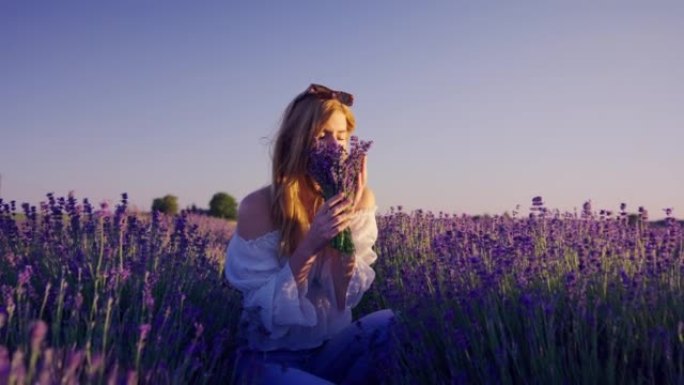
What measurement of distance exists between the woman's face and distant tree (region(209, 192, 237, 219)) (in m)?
15.1

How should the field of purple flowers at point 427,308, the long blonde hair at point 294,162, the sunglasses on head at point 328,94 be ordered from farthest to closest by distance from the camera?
the sunglasses on head at point 328,94 < the long blonde hair at point 294,162 < the field of purple flowers at point 427,308

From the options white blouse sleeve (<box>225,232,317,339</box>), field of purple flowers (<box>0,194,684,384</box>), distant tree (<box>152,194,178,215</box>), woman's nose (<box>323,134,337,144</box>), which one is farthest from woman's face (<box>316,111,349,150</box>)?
distant tree (<box>152,194,178,215</box>)

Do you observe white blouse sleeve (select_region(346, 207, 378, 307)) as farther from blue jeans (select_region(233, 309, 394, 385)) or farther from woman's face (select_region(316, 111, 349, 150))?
woman's face (select_region(316, 111, 349, 150))

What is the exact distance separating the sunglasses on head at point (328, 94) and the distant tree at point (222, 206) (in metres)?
15.0

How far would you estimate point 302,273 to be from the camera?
3.24 metres

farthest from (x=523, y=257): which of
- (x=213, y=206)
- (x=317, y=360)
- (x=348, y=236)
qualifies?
(x=213, y=206)

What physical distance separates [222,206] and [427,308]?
1562 cm

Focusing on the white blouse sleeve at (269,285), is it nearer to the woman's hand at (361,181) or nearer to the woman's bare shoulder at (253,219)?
the woman's bare shoulder at (253,219)

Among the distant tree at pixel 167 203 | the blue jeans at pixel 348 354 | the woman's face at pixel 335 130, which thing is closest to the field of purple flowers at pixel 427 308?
the blue jeans at pixel 348 354

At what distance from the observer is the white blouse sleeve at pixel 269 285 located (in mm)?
3213

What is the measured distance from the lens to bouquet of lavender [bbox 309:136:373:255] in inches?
125

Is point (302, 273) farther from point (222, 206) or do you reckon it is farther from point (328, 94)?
point (222, 206)

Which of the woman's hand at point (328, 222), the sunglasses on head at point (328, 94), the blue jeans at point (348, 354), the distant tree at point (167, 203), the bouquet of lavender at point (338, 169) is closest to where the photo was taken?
the woman's hand at point (328, 222)

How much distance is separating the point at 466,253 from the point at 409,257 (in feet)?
3.82
